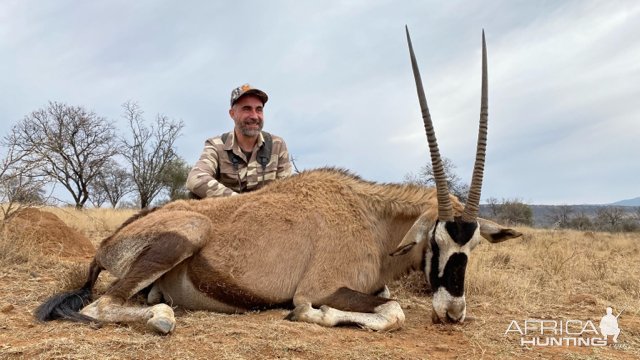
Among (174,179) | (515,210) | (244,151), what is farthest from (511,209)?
(244,151)

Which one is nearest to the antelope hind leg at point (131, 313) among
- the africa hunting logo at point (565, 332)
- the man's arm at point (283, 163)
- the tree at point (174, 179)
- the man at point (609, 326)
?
the africa hunting logo at point (565, 332)

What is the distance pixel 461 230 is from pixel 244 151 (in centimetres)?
369

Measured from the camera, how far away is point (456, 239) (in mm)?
4004

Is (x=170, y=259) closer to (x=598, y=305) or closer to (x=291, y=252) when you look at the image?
(x=291, y=252)

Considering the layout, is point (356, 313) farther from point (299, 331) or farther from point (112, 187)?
point (112, 187)

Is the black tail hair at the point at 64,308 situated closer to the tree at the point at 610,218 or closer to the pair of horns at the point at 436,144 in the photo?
the pair of horns at the point at 436,144

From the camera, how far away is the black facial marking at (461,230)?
4004 mm

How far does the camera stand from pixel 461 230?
13.2 feet

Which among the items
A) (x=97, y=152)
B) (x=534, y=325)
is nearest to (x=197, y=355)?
(x=534, y=325)

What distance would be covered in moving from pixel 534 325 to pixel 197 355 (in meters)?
2.84

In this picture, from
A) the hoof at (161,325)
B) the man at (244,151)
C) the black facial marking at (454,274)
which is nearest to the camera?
the hoof at (161,325)

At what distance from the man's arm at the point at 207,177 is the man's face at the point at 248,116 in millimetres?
475

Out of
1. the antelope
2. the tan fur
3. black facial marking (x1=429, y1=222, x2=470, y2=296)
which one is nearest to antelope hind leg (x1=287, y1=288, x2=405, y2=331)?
the antelope

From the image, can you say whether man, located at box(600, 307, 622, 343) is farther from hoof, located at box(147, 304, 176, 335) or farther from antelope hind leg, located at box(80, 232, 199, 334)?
antelope hind leg, located at box(80, 232, 199, 334)
